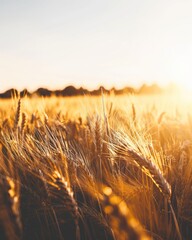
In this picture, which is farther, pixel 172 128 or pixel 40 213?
pixel 172 128

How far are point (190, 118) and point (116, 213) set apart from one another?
160 cm

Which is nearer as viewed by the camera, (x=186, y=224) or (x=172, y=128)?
(x=186, y=224)

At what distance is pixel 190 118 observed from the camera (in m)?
1.88

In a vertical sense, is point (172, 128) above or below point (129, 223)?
below

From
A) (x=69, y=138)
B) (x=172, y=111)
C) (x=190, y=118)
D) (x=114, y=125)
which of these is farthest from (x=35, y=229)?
(x=172, y=111)

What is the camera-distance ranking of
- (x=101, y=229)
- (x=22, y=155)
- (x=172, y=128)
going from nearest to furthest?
(x=101, y=229) → (x=22, y=155) → (x=172, y=128)

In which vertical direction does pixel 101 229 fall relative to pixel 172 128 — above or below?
below

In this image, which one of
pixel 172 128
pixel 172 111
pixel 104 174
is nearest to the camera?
pixel 104 174

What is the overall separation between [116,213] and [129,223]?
0.02 metres

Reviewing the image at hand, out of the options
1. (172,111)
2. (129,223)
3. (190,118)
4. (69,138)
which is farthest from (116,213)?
(172,111)

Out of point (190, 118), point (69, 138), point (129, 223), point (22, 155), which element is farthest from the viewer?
point (190, 118)

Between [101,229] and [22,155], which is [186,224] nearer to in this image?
[101,229]

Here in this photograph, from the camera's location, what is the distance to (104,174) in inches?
55.6

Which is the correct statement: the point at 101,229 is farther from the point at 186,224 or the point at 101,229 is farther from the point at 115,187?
the point at 186,224
